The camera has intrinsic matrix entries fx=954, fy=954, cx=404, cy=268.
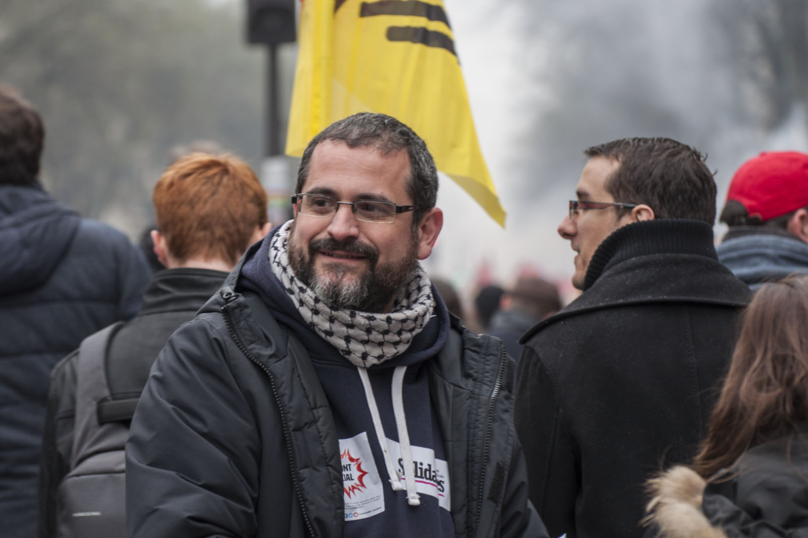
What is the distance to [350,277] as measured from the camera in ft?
7.48

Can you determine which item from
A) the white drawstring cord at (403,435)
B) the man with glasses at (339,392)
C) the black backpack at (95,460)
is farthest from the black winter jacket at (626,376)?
the black backpack at (95,460)

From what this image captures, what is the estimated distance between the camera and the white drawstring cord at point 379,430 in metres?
2.15

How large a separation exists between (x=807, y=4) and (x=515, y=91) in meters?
6.52

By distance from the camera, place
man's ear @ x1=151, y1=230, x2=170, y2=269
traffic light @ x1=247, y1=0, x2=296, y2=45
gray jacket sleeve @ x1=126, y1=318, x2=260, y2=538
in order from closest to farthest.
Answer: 1. gray jacket sleeve @ x1=126, y1=318, x2=260, y2=538
2. man's ear @ x1=151, y1=230, x2=170, y2=269
3. traffic light @ x1=247, y1=0, x2=296, y2=45

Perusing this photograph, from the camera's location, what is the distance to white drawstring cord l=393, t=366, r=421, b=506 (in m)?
2.15

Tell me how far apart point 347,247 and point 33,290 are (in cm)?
161

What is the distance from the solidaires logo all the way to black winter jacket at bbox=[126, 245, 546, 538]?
7cm

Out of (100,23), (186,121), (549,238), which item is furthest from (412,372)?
(186,121)

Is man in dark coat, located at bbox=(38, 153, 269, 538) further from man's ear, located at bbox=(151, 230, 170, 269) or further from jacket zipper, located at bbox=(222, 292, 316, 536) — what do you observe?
jacket zipper, located at bbox=(222, 292, 316, 536)

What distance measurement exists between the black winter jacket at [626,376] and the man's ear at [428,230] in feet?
1.46

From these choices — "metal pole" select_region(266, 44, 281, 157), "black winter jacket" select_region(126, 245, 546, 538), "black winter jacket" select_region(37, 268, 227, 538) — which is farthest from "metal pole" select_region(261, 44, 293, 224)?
"black winter jacket" select_region(126, 245, 546, 538)

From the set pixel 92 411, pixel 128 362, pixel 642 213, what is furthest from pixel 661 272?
pixel 92 411

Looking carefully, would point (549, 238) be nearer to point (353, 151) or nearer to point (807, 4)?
point (807, 4)

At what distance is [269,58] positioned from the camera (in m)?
7.39
